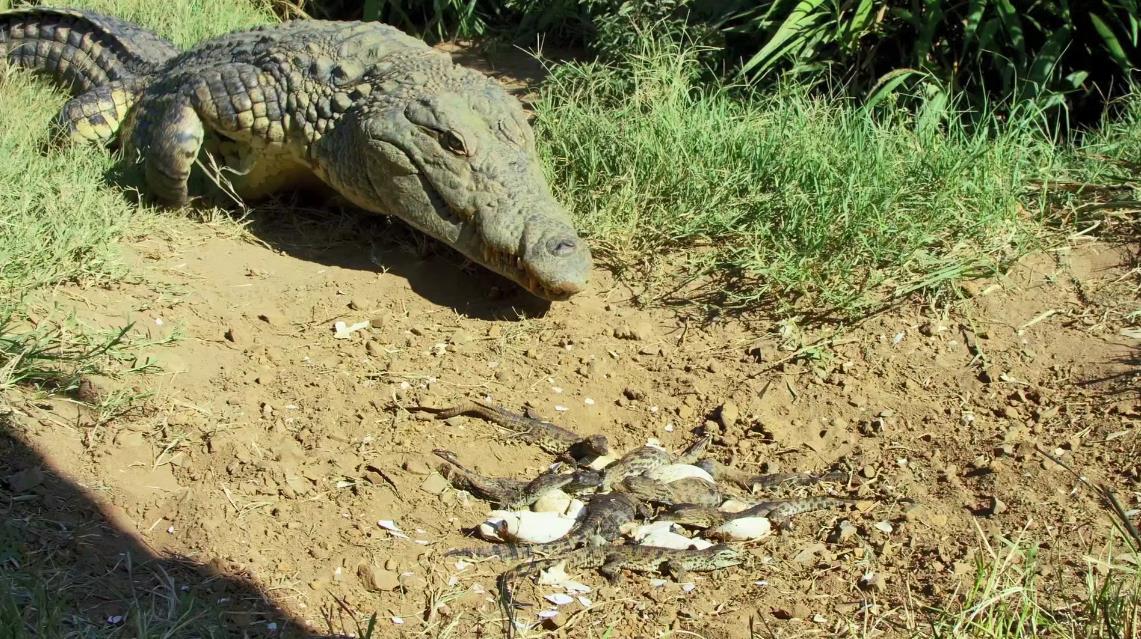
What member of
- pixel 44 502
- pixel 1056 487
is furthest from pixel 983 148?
pixel 44 502

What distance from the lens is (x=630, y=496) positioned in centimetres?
367

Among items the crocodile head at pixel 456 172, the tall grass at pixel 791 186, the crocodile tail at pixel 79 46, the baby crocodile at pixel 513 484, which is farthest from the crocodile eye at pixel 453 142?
the crocodile tail at pixel 79 46

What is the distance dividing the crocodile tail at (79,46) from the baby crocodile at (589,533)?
3.74 metres

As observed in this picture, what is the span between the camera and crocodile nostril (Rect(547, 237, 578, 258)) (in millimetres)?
4551

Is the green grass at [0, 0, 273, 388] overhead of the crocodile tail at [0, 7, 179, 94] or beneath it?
beneath

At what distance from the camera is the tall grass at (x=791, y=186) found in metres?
4.71

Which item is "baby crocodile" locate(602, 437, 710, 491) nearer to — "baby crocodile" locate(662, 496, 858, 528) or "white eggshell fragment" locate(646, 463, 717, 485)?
"white eggshell fragment" locate(646, 463, 717, 485)

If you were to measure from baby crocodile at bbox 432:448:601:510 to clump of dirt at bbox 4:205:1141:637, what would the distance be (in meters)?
0.08

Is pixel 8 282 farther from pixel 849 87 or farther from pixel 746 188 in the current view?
pixel 849 87

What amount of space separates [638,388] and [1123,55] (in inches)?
123

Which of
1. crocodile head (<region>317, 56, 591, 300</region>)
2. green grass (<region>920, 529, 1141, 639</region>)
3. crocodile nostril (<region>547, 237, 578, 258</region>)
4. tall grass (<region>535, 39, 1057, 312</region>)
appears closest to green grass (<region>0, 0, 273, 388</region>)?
crocodile head (<region>317, 56, 591, 300</region>)

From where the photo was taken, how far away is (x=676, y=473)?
3.77 meters

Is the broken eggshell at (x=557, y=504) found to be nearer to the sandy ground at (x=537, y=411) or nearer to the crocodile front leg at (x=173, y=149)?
the sandy ground at (x=537, y=411)

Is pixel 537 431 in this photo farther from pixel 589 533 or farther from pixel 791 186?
pixel 791 186
